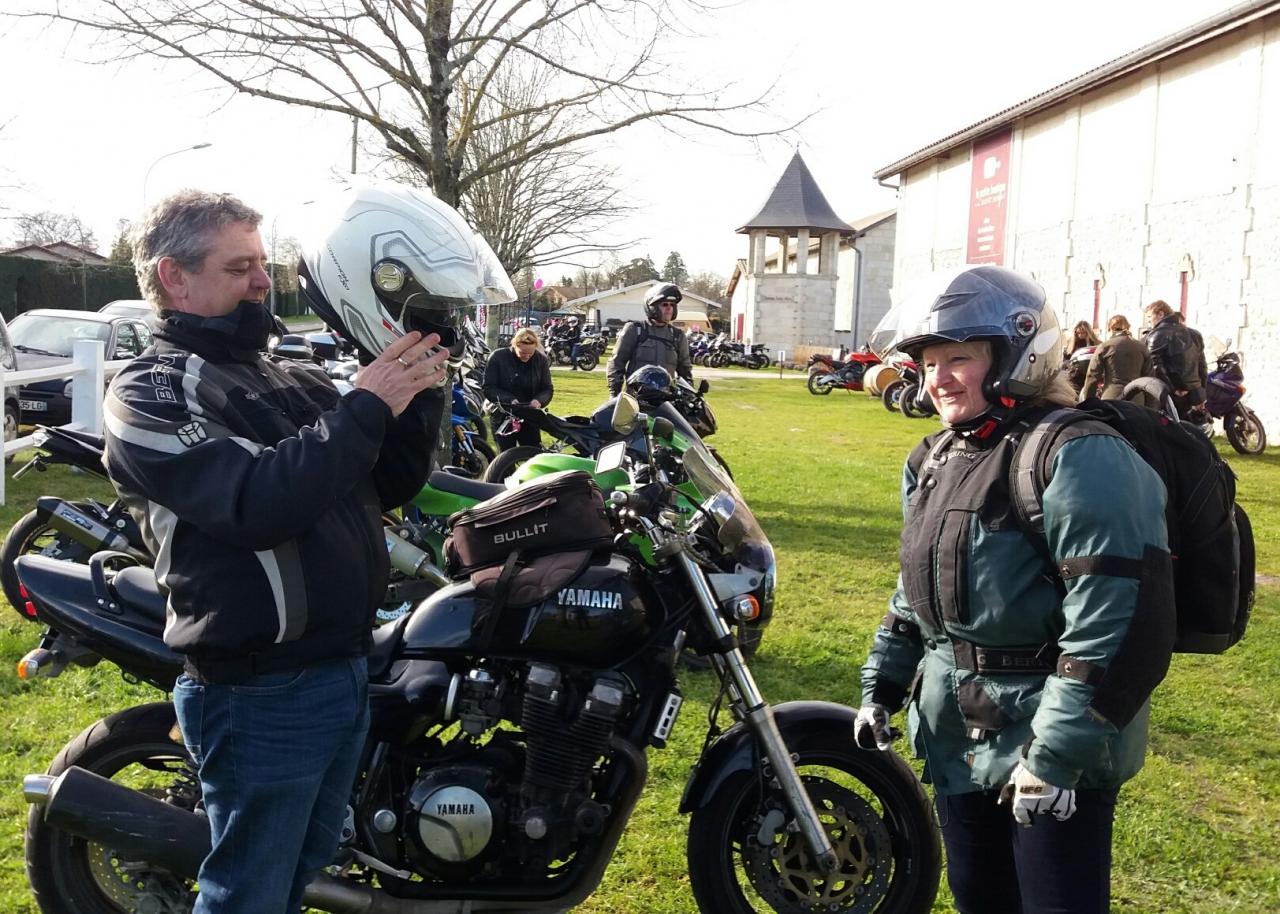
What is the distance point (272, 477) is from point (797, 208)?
4590cm

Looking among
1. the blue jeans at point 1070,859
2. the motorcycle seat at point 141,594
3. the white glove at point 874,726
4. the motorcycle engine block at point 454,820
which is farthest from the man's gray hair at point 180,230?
the blue jeans at point 1070,859

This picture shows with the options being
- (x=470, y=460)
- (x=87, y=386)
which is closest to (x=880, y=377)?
(x=470, y=460)

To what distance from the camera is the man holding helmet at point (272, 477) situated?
6.24 ft

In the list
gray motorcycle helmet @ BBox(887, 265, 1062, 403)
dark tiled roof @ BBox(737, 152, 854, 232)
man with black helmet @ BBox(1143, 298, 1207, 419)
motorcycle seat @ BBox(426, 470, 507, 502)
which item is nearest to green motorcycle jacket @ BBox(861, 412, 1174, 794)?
gray motorcycle helmet @ BBox(887, 265, 1062, 403)

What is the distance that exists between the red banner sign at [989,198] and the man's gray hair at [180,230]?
2484 cm

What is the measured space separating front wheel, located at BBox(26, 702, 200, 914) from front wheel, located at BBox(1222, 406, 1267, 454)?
1475cm

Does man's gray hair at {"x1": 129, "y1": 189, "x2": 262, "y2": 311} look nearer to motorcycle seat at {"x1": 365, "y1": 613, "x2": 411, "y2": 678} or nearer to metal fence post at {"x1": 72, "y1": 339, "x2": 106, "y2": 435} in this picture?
motorcycle seat at {"x1": 365, "y1": 613, "x2": 411, "y2": 678}

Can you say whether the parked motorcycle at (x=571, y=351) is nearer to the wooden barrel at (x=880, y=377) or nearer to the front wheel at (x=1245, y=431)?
the wooden barrel at (x=880, y=377)

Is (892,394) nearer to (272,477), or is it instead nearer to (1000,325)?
(1000,325)

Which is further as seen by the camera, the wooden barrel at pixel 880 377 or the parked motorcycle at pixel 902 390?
the wooden barrel at pixel 880 377

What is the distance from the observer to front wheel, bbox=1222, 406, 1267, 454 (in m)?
14.3

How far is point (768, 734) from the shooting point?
2807mm

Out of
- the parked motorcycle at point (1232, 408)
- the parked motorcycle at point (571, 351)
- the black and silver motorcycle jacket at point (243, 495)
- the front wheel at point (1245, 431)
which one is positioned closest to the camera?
the black and silver motorcycle jacket at point (243, 495)

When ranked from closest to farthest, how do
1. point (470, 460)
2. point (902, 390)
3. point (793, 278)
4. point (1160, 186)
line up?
point (470, 460) < point (1160, 186) < point (902, 390) < point (793, 278)
